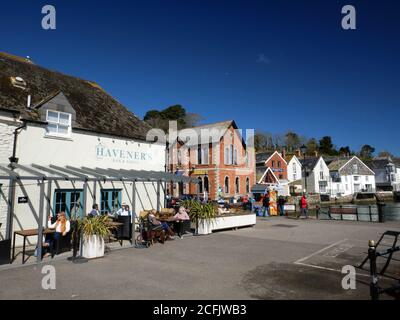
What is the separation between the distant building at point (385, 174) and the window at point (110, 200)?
70394 mm

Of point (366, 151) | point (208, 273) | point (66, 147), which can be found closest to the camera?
point (208, 273)

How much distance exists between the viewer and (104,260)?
8992 mm

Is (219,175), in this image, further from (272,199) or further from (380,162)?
(380,162)

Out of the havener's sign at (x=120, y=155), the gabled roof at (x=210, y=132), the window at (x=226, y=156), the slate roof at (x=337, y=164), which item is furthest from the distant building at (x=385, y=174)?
the havener's sign at (x=120, y=155)

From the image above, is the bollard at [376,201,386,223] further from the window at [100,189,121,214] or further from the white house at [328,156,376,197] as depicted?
the white house at [328,156,376,197]

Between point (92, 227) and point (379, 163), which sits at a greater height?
point (379, 163)

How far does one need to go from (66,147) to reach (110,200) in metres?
3.47

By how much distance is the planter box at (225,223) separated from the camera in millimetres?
13859


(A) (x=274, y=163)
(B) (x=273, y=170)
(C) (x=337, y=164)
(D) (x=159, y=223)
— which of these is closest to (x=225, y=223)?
(D) (x=159, y=223)

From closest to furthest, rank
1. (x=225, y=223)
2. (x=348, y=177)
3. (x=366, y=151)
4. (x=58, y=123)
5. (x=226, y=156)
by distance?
(x=58, y=123) < (x=225, y=223) < (x=226, y=156) < (x=348, y=177) < (x=366, y=151)

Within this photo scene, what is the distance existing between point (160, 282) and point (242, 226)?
9882 mm

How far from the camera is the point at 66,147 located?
13.5 meters

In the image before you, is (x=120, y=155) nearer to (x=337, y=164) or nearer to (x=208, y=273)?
(x=208, y=273)
